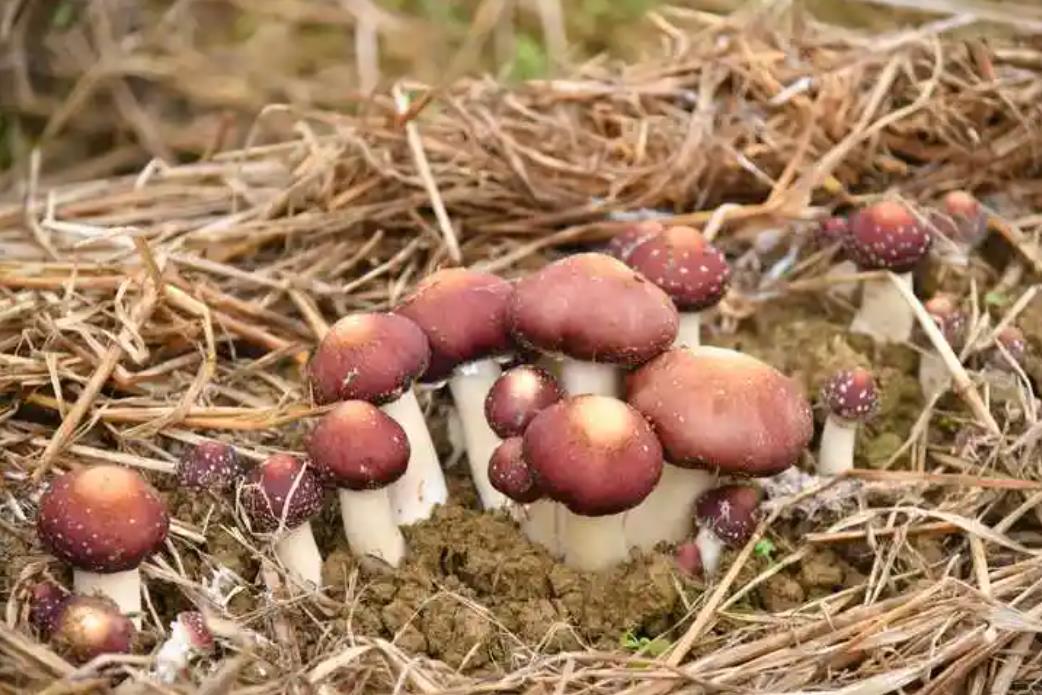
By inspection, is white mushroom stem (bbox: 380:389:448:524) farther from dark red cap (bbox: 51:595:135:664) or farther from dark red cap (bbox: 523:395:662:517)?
dark red cap (bbox: 51:595:135:664)

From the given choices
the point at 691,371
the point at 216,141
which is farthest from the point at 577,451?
the point at 216,141

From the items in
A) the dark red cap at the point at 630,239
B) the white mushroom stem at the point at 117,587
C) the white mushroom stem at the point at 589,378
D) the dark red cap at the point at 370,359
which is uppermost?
the dark red cap at the point at 370,359

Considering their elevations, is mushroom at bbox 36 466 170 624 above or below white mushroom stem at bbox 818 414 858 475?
above

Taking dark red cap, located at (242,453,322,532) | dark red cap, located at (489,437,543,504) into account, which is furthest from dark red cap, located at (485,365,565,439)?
dark red cap, located at (242,453,322,532)

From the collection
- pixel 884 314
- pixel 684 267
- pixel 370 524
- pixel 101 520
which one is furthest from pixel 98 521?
pixel 884 314

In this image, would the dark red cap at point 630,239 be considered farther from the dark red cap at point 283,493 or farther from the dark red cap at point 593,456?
the dark red cap at point 283,493

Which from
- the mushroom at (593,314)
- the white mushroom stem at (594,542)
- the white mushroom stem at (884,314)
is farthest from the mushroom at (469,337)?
the white mushroom stem at (884,314)

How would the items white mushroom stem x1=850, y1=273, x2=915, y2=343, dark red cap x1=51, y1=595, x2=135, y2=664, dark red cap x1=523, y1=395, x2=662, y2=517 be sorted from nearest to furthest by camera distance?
1. dark red cap x1=51, y1=595, x2=135, y2=664
2. dark red cap x1=523, y1=395, x2=662, y2=517
3. white mushroom stem x1=850, y1=273, x2=915, y2=343
